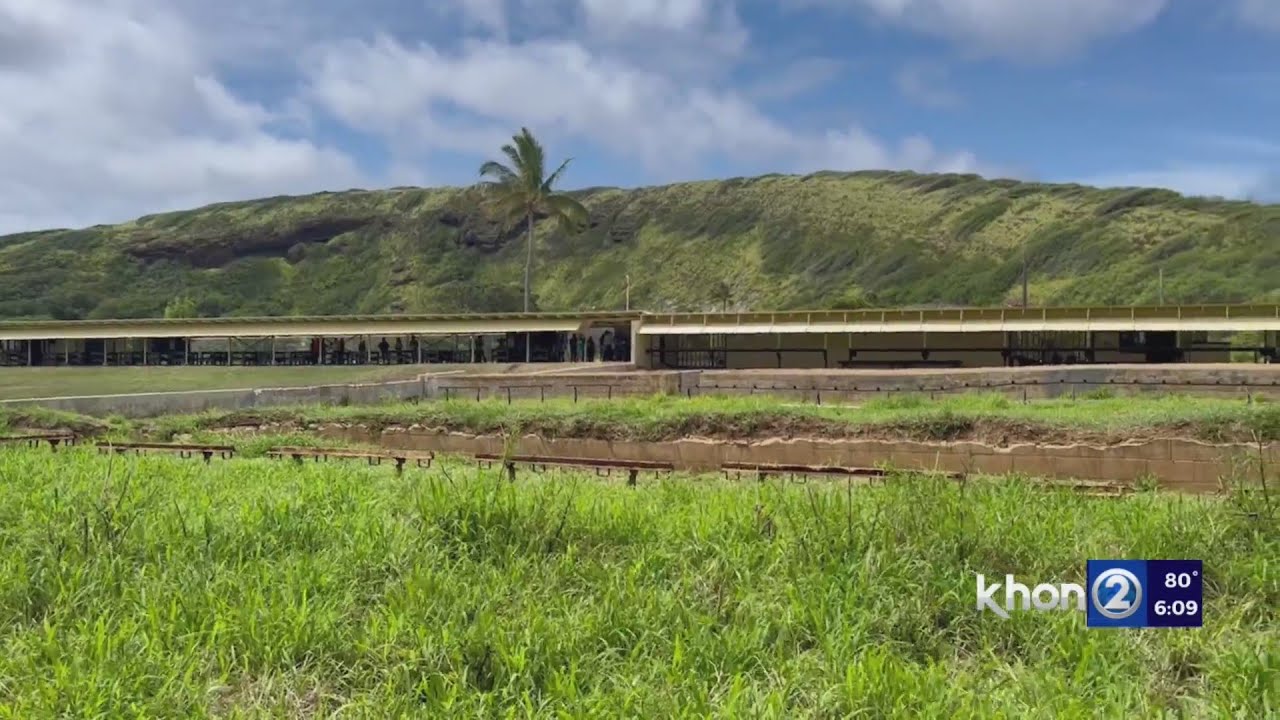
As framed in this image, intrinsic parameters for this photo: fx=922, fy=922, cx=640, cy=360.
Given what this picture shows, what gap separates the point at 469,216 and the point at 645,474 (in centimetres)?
9534

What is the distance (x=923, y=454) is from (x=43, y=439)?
44.2 feet

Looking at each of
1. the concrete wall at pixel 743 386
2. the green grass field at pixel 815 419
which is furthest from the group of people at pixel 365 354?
the green grass field at pixel 815 419

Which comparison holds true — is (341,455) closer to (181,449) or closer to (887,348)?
(181,449)

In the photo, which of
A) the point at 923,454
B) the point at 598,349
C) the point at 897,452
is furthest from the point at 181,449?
the point at 598,349

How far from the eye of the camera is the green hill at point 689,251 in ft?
221

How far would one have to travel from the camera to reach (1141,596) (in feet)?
15.5

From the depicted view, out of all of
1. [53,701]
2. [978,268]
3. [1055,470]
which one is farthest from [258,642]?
[978,268]

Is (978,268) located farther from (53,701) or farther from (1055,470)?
(53,701)

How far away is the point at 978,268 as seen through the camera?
74.1m

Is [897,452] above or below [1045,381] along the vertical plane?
below

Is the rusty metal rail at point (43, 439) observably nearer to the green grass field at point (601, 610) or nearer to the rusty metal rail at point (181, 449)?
the rusty metal rail at point (181, 449)

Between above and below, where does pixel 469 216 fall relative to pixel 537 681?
above

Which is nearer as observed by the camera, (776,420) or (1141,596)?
(1141,596)

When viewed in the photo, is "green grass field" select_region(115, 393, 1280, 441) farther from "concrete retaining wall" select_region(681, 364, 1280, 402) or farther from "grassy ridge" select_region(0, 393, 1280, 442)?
"concrete retaining wall" select_region(681, 364, 1280, 402)
